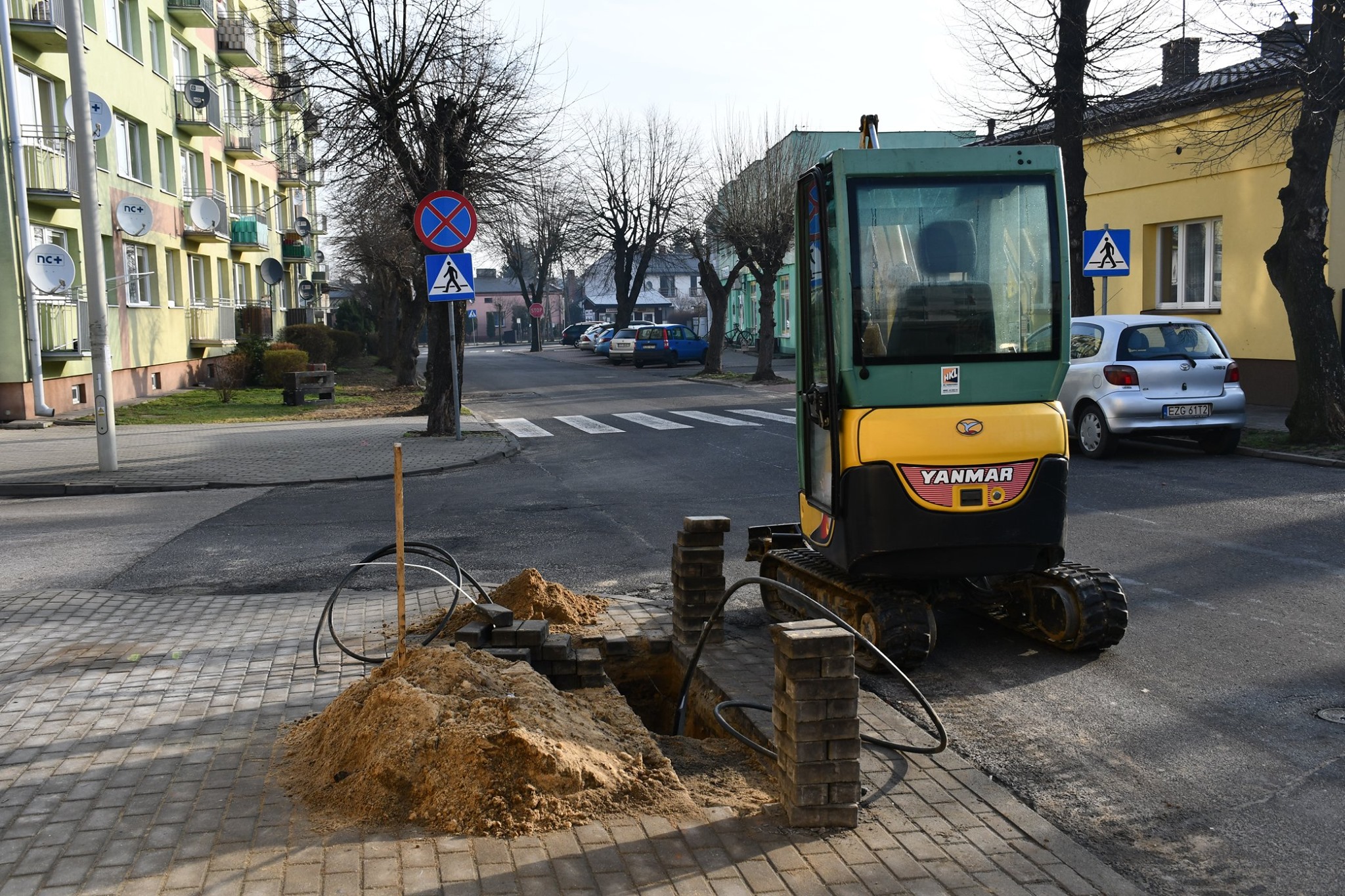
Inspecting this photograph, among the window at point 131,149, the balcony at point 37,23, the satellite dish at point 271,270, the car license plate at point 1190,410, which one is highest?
the balcony at point 37,23

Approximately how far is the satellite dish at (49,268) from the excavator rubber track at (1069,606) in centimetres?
1969

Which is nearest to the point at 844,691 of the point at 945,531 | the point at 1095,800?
the point at 1095,800

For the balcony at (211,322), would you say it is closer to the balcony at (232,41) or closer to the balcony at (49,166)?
the balcony at (232,41)

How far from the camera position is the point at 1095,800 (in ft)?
14.0

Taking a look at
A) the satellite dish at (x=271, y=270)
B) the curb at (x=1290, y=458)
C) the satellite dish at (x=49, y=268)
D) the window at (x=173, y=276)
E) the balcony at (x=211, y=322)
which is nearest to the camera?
the curb at (x=1290, y=458)

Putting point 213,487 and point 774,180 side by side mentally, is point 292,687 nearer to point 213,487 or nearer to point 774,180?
point 213,487

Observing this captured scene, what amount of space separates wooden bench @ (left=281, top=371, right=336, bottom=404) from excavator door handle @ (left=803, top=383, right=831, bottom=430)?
21882 millimetres

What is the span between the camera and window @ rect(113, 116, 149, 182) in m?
28.7

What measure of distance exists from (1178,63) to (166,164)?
86.5 feet

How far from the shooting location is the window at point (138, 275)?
2842 centimetres

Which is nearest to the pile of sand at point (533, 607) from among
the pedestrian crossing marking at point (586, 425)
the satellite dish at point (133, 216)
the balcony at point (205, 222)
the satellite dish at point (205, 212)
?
the pedestrian crossing marking at point (586, 425)

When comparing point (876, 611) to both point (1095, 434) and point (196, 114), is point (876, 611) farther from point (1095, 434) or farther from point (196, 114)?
point (196, 114)

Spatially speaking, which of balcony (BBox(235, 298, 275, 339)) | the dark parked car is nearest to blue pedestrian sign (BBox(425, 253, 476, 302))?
balcony (BBox(235, 298, 275, 339))

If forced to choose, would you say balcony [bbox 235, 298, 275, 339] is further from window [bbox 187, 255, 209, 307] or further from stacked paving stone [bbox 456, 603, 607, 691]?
stacked paving stone [bbox 456, 603, 607, 691]
